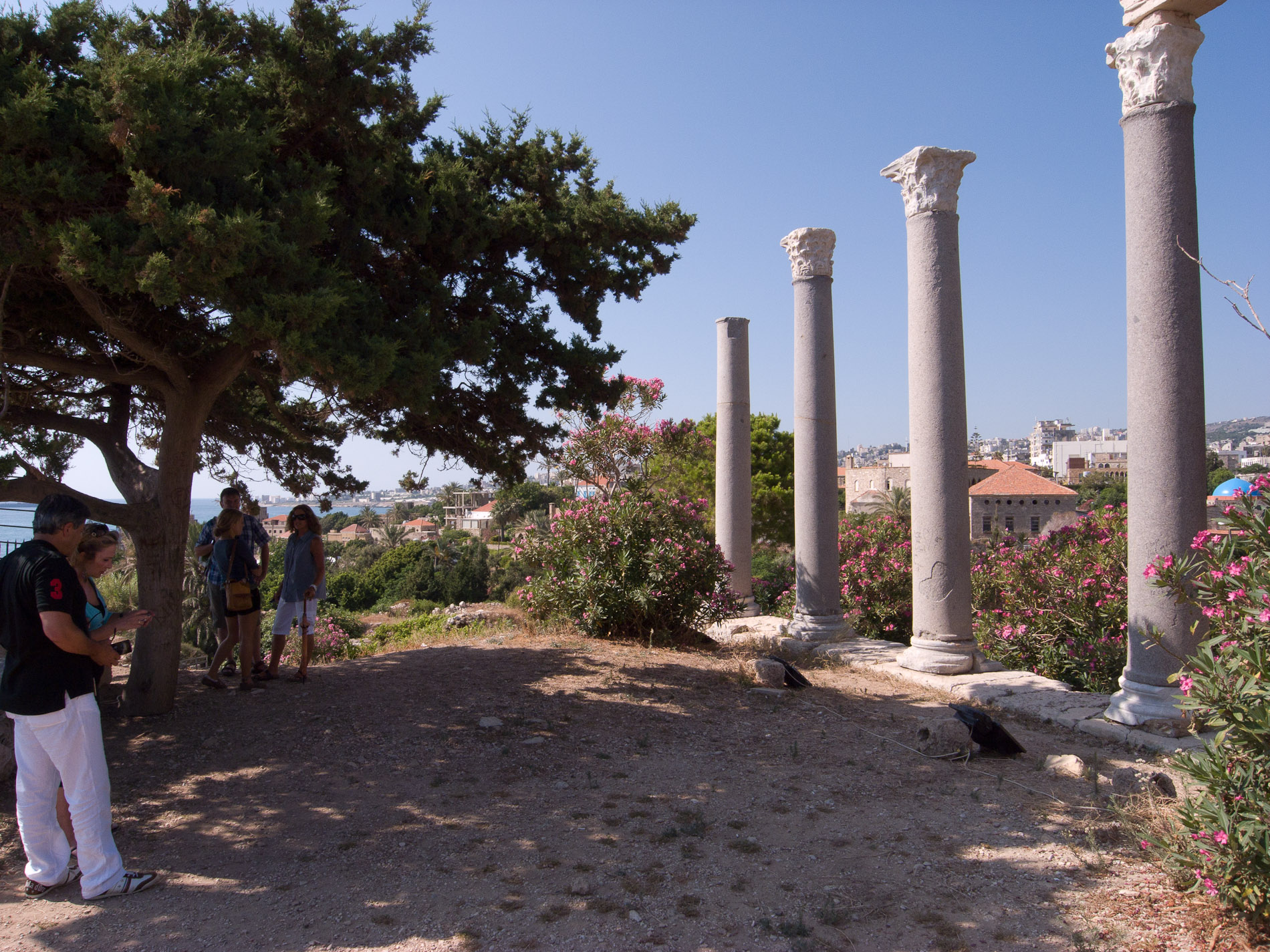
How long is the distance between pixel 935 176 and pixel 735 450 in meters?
5.11

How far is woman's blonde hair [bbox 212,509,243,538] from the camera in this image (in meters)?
6.79

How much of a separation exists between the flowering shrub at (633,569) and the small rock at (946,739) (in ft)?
14.1

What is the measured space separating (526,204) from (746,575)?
756 cm

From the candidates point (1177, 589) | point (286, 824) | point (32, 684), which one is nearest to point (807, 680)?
point (1177, 589)

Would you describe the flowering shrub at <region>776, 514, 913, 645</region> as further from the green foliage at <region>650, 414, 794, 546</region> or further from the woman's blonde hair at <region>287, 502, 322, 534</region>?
the green foliage at <region>650, 414, 794, 546</region>

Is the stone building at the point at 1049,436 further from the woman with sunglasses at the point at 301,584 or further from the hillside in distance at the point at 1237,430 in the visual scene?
the woman with sunglasses at the point at 301,584

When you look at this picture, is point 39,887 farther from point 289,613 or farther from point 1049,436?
point 1049,436

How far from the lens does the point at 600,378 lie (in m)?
6.86

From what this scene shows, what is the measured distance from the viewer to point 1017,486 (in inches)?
1885

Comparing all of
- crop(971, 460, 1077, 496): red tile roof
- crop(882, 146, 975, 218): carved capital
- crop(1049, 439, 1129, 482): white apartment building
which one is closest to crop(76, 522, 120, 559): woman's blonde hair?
crop(882, 146, 975, 218): carved capital

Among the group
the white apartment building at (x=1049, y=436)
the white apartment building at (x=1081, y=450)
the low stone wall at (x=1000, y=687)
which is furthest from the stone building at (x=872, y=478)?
the white apartment building at (x=1049, y=436)

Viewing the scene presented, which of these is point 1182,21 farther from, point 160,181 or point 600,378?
point 160,181

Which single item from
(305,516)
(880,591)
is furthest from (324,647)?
(880,591)

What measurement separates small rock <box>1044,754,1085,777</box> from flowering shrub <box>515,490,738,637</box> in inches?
194
